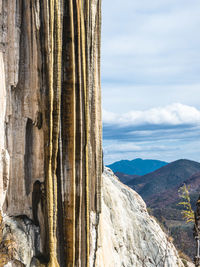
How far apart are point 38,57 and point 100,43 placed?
232 centimetres

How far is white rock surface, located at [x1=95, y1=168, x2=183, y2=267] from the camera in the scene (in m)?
8.81

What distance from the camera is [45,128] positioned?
5070 mm

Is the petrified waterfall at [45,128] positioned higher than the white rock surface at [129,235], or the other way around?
the petrified waterfall at [45,128]

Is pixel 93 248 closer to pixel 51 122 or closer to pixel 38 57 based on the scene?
pixel 51 122

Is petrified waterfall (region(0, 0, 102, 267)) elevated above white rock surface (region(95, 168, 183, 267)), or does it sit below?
above

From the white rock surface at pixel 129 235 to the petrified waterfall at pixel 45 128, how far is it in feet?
9.12

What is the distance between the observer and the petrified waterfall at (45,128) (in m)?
4.85

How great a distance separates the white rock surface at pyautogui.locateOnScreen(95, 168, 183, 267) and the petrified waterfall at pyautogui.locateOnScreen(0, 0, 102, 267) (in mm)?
2781

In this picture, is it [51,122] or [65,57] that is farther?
[65,57]

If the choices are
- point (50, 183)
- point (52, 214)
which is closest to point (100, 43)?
point (50, 183)

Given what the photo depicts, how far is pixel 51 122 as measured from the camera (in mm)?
5094

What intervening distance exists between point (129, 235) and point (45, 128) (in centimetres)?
665

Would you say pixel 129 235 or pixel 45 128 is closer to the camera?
pixel 45 128

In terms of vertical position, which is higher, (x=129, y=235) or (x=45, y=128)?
(x=45, y=128)
